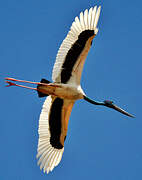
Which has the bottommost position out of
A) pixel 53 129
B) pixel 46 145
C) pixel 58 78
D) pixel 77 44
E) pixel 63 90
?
pixel 46 145

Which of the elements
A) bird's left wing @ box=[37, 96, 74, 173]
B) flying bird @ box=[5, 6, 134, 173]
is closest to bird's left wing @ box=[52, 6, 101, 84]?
flying bird @ box=[5, 6, 134, 173]

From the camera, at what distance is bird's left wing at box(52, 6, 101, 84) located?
18031 millimetres

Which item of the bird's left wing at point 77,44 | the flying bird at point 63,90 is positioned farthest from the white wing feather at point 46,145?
the bird's left wing at point 77,44

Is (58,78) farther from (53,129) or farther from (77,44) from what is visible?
(53,129)

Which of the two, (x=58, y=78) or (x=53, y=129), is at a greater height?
(x=58, y=78)

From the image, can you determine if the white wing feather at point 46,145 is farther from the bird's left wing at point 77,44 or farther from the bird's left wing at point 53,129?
the bird's left wing at point 77,44

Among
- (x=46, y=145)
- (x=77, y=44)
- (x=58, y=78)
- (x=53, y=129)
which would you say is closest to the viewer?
(x=77, y=44)

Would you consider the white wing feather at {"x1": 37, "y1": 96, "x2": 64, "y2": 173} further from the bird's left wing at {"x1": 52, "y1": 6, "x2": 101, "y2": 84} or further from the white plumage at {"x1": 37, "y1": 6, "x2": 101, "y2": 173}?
the bird's left wing at {"x1": 52, "y1": 6, "x2": 101, "y2": 84}

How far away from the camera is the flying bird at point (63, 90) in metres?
18.1

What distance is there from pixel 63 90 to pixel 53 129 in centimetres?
169

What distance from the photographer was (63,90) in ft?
61.0

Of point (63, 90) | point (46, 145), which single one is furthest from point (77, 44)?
point (46, 145)

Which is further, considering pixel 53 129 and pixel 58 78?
pixel 53 129

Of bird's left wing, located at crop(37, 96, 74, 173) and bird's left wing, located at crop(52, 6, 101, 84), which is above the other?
bird's left wing, located at crop(52, 6, 101, 84)
